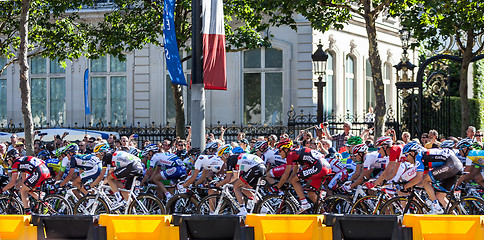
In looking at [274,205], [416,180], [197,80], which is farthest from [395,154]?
[197,80]

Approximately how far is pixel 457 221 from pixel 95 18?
2629cm

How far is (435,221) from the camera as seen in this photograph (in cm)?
986

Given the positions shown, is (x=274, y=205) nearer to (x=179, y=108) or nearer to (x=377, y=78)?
(x=377, y=78)

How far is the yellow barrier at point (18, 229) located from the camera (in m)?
10.7

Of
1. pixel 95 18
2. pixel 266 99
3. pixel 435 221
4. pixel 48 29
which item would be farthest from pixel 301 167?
pixel 95 18

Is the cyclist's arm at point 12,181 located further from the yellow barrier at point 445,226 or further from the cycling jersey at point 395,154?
the yellow barrier at point 445,226

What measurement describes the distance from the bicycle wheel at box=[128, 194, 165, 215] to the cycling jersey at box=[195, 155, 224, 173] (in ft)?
3.27

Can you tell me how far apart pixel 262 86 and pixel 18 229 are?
22.7 m

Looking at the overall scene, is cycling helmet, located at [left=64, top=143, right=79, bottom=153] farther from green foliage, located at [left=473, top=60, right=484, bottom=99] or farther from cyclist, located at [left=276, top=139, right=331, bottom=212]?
green foliage, located at [left=473, top=60, right=484, bottom=99]

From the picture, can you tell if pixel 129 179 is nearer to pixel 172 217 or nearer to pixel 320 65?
pixel 172 217

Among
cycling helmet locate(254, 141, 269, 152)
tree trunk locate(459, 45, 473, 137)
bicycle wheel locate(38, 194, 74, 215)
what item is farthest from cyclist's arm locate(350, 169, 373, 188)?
tree trunk locate(459, 45, 473, 137)

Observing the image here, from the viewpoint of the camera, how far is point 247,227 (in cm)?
1029

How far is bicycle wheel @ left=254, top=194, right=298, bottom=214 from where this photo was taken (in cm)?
1441

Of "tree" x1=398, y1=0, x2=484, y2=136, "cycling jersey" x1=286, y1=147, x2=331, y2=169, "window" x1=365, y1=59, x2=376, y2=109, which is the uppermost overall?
"tree" x1=398, y1=0, x2=484, y2=136
